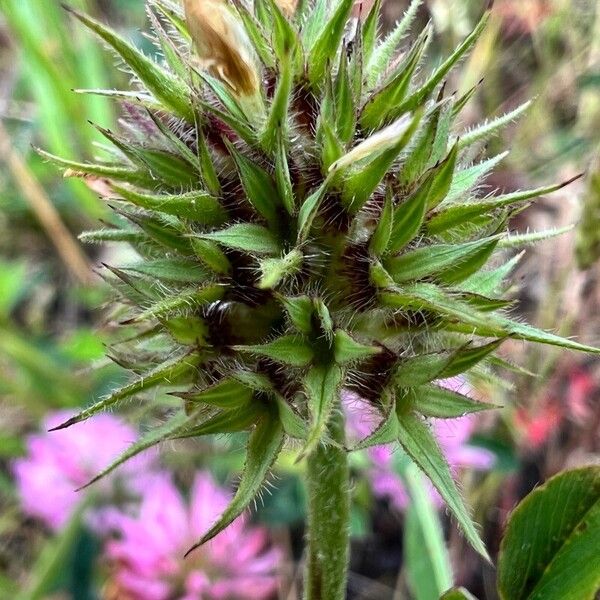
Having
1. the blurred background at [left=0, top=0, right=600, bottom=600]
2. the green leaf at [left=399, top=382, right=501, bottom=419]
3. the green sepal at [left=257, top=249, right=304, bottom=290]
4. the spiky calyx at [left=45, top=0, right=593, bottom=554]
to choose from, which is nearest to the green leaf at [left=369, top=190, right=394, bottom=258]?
the spiky calyx at [left=45, top=0, right=593, bottom=554]

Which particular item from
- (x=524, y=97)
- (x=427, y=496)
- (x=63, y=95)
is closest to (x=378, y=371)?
(x=427, y=496)

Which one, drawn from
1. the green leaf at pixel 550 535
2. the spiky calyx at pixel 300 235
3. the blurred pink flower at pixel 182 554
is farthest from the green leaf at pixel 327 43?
the blurred pink flower at pixel 182 554

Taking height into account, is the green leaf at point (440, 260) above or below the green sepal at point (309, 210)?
below

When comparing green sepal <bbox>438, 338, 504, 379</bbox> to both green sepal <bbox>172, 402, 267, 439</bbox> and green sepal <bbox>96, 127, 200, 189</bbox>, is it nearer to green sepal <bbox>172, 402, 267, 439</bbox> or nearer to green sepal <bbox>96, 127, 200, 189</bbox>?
green sepal <bbox>172, 402, 267, 439</bbox>

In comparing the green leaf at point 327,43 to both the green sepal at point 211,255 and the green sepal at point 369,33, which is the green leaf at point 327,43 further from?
the green sepal at point 211,255

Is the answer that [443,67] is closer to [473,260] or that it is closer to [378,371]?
[473,260]

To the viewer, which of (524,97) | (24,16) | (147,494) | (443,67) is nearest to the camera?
(443,67)
